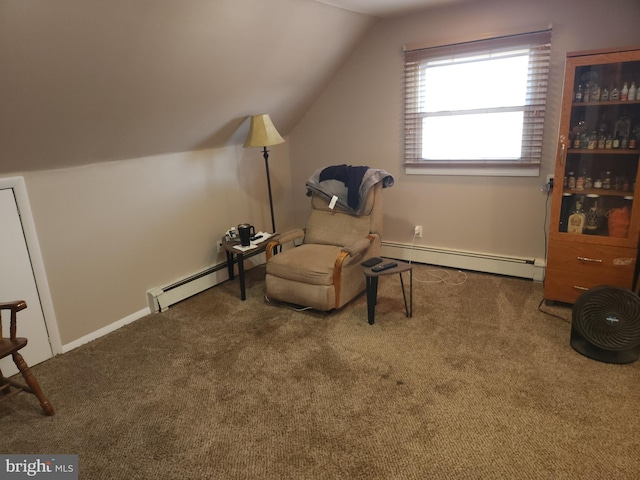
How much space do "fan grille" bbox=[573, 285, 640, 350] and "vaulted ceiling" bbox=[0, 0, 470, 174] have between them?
2437mm

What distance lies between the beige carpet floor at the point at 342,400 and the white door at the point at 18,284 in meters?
0.16

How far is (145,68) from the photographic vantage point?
2.45 metres

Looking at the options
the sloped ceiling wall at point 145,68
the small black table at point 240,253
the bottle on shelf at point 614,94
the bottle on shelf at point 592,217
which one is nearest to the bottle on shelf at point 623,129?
the bottle on shelf at point 614,94

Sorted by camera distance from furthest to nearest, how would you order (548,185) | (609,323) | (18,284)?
(548,185)
(18,284)
(609,323)

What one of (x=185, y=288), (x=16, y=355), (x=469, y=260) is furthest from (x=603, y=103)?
(x=16, y=355)

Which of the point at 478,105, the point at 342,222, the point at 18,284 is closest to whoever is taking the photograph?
the point at 18,284

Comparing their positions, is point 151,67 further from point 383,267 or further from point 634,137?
point 634,137

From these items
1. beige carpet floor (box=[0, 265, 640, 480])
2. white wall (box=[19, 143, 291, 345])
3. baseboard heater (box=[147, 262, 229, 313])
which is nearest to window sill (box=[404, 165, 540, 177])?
beige carpet floor (box=[0, 265, 640, 480])

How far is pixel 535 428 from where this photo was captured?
1975mm

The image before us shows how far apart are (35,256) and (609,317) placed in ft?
11.3

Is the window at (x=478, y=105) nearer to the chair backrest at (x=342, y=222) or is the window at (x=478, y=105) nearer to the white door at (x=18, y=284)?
the chair backrest at (x=342, y=222)

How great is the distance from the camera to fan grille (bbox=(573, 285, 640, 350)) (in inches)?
92.8

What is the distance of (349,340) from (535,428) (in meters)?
1.17

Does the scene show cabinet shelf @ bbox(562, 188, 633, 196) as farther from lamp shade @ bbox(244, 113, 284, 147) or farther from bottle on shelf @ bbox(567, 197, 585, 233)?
lamp shade @ bbox(244, 113, 284, 147)
